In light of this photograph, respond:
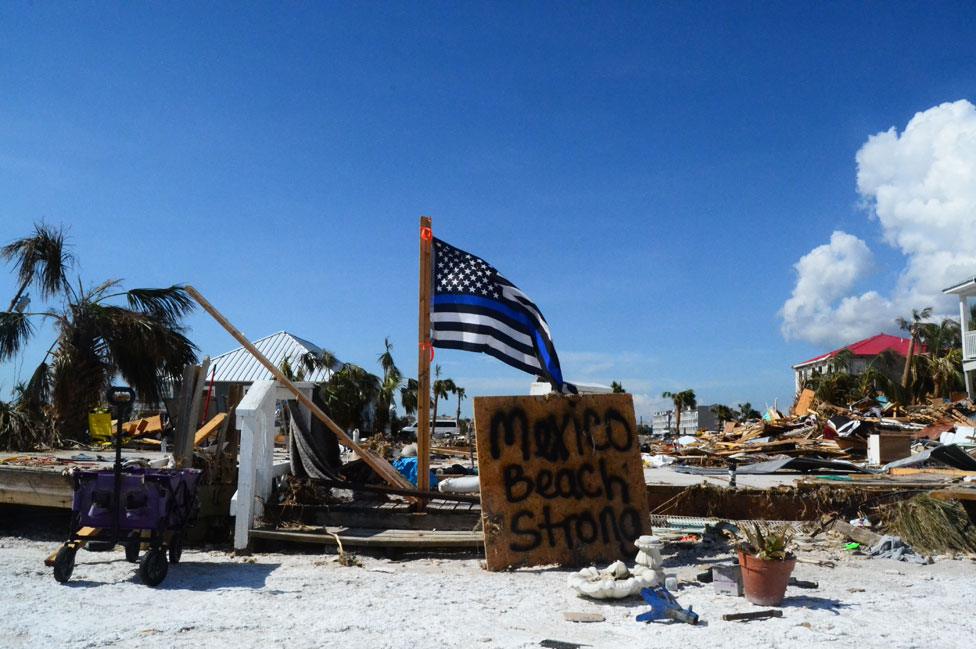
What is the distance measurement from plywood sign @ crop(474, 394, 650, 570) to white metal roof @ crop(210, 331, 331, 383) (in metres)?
32.7

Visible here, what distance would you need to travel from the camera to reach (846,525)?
9.00 meters

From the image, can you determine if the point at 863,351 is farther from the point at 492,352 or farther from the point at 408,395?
the point at 492,352

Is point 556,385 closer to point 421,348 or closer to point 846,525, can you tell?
point 421,348

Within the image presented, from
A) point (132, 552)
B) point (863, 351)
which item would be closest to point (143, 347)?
point (132, 552)

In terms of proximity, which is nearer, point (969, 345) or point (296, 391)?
point (296, 391)

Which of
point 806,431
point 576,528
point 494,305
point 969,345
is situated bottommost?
point 576,528

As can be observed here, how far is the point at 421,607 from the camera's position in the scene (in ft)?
20.4

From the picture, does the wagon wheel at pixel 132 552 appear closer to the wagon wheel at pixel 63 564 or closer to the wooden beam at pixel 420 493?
the wagon wheel at pixel 63 564

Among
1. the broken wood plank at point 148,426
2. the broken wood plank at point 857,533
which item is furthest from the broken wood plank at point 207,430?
the broken wood plank at point 857,533

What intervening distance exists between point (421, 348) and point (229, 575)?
3.50 meters

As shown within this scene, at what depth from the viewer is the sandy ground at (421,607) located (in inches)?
209

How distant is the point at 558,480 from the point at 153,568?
4021mm

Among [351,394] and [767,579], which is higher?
[351,394]

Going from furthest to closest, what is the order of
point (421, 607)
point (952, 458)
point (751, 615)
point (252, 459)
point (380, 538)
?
point (952, 458)
point (252, 459)
point (380, 538)
point (421, 607)
point (751, 615)
